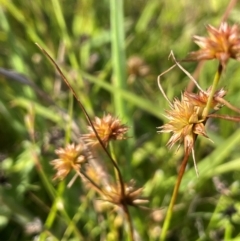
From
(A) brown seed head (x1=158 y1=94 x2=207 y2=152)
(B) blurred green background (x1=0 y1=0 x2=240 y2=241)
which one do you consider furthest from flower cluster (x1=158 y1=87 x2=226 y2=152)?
(B) blurred green background (x1=0 y1=0 x2=240 y2=241)

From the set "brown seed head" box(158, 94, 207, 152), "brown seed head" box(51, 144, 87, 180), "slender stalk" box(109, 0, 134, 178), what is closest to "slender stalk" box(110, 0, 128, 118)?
"slender stalk" box(109, 0, 134, 178)

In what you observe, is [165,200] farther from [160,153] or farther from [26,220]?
[26,220]

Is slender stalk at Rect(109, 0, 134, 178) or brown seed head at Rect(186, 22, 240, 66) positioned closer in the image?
brown seed head at Rect(186, 22, 240, 66)

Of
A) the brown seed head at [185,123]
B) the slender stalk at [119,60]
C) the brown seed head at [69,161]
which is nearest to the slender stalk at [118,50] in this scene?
the slender stalk at [119,60]

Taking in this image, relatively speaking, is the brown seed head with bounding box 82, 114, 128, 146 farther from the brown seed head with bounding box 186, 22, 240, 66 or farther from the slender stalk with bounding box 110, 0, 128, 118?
the slender stalk with bounding box 110, 0, 128, 118

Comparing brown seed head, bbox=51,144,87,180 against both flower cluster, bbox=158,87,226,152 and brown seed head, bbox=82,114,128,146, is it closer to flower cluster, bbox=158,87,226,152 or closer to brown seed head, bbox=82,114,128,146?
brown seed head, bbox=82,114,128,146

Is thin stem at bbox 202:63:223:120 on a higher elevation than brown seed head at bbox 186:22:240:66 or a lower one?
lower

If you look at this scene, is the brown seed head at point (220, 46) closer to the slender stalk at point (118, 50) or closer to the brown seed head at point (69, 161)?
the brown seed head at point (69, 161)

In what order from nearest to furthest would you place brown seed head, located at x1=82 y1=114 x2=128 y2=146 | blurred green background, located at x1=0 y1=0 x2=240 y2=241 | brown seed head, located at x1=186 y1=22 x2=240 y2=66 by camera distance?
1. brown seed head, located at x1=186 y1=22 x2=240 y2=66
2. brown seed head, located at x1=82 y1=114 x2=128 y2=146
3. blurred green background, located at x1=0 y1=0 x2=240 y2=241

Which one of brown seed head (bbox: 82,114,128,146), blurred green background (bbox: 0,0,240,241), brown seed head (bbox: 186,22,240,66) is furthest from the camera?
blurred green background (bbox: 0,0,240,241)
